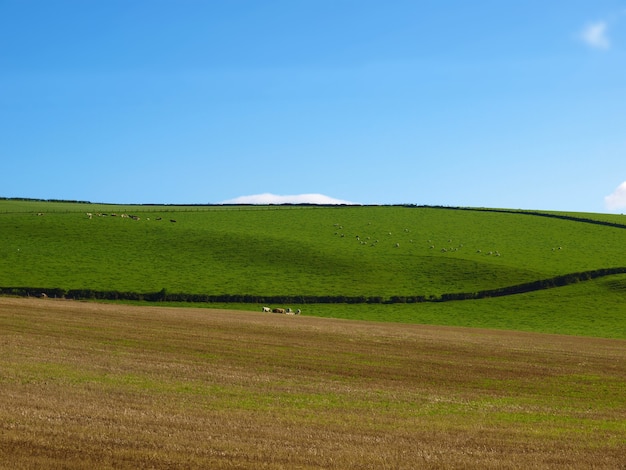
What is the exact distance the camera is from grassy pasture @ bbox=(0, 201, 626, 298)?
261 ft

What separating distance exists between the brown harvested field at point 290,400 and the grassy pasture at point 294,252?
1300 inches

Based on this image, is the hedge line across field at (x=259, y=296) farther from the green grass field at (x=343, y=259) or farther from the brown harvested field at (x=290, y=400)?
the brown harvested field at (x=290, y=400)

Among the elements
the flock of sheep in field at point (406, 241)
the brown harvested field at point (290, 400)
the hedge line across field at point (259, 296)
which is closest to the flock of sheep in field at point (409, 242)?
the flock of sheep in field at point (406, 241)

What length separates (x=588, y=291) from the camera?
84625 millimetres

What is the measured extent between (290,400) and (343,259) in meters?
69.9

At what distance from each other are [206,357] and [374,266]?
5877 centimetres

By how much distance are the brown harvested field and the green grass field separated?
28323 millimetres

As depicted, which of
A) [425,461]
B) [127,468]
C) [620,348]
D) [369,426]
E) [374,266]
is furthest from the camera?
[374,266]

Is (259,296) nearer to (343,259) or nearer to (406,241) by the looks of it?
(343,259)

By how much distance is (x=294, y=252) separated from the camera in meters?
96.2

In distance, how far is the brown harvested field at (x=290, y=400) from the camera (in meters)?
16.5

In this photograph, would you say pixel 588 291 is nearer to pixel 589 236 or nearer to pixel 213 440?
pixel 589 236

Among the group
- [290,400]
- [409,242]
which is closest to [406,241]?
[409,242]

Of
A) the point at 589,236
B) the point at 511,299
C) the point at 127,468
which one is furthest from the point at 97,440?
the point at 589,236
